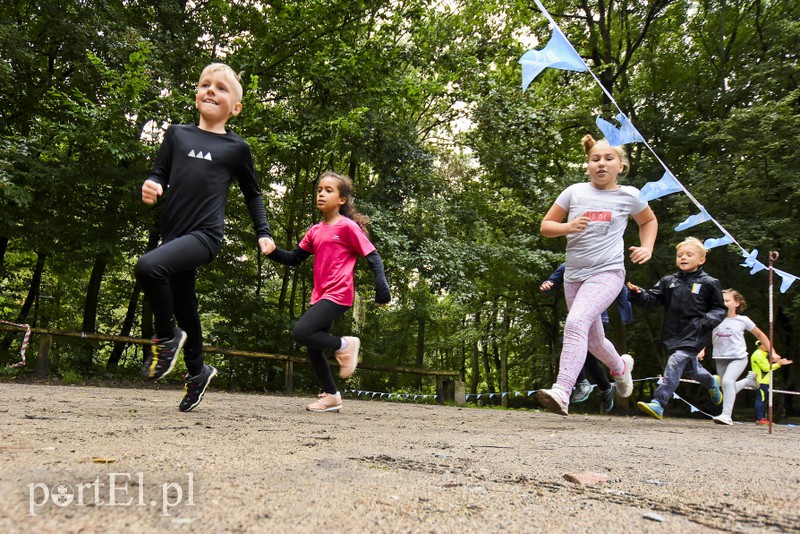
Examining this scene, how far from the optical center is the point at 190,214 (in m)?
3.56

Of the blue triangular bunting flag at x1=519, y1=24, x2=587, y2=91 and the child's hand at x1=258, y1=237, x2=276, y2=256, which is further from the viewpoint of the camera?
the blue triangular bunting flag at x1=519, y1=24, x2=587, y2=91

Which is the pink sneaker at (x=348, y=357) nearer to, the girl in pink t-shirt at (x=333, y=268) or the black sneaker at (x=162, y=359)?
the girl in pink t-shirt at (x=333, y=268)

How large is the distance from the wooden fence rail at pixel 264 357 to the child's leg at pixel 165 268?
20.3 ft

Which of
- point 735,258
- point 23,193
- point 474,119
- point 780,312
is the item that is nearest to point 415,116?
point 474,119

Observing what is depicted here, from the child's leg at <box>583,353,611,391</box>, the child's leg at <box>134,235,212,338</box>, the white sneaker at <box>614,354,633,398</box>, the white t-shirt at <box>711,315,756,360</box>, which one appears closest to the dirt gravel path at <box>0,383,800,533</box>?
the child's leg at <box>134,235,212,338</box>

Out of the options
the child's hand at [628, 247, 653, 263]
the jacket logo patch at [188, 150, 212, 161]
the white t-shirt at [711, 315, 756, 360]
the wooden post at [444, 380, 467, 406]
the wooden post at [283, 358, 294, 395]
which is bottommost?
the wooden post at [444, 380, 467, 406]

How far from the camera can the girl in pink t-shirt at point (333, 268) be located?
16.0ft

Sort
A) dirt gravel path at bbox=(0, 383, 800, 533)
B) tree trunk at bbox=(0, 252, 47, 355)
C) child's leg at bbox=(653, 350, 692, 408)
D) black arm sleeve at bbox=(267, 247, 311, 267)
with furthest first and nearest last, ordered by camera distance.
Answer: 1. tree trunk at bbox=(0, 252, 47, 355)
2. child's leg at bbox=(653, 350, 692, 408)
3. black arm sleeve at bbox=(267, 247, 311, 267)
4. dirt gravel path at bbox=(0, 383, 800, 533)

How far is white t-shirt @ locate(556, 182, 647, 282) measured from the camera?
4465 millimetres

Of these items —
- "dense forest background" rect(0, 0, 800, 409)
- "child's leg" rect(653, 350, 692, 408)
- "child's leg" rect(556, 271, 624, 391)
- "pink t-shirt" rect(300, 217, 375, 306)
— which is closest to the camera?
"child's leg" rect(556, 271, 624, 391)

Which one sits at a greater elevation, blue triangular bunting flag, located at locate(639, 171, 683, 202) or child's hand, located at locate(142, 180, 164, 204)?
blue triangular bunting flag, located at locate(639, 171, 683, 202)

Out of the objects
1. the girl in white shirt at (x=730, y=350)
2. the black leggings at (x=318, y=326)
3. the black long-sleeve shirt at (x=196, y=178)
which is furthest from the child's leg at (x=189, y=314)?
the girl in white shirt at (x=730, y=350)

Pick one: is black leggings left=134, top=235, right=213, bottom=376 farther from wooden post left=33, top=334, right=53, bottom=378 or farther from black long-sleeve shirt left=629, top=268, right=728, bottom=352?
wooden post left=33, top=334, right=53, bottom=378

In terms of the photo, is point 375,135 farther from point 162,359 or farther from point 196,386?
point 162,359
